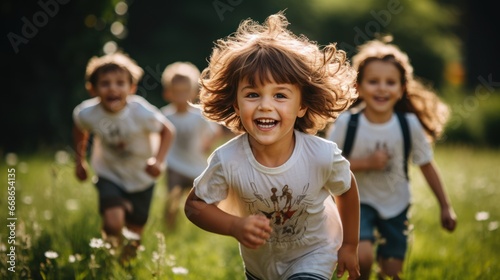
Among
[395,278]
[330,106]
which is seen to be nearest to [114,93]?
[330,106]

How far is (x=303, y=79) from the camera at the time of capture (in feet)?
10.0

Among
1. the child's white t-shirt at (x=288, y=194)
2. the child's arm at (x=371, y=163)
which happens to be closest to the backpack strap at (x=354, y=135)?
the child's arm at (x=371, y=163)

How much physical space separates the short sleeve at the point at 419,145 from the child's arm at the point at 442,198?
0.25 feet

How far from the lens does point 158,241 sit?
13.4 ft

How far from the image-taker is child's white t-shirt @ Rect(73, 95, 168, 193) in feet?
16.9

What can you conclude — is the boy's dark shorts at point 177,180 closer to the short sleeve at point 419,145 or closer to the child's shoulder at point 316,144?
the short sleeve at point 419,145

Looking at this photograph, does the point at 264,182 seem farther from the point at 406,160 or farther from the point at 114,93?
the point at 114,93

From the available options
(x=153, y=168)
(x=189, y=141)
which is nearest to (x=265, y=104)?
(x=153, y=168)

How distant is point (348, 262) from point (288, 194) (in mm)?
457

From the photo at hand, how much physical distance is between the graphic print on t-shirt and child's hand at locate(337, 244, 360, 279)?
249 mm

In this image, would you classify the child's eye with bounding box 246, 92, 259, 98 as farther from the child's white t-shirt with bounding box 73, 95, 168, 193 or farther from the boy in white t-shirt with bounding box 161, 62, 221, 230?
the boy in white t-shirt with bounding box 161, 62, 221, 230

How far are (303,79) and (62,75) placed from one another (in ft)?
31.2

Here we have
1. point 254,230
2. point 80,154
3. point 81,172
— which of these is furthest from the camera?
point 80,154

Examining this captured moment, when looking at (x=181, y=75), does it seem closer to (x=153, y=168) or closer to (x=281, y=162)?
(x=153, y=168)
